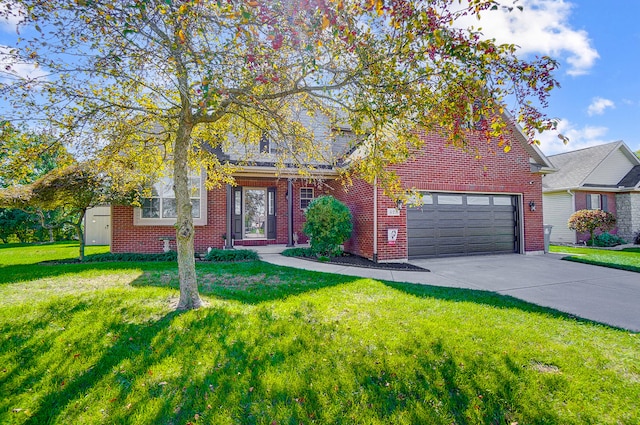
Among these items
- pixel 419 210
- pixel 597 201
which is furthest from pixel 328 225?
pixel 597 201

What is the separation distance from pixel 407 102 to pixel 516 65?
1271mm

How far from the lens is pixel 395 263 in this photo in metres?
9.20

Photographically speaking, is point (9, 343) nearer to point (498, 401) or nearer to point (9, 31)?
point (9, 31)

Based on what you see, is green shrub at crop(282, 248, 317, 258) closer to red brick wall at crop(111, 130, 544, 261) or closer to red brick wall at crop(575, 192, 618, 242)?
red brick wall at crop(111, 130, 544, 261)

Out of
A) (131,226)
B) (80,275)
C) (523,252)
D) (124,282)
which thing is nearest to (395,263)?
(523,252)

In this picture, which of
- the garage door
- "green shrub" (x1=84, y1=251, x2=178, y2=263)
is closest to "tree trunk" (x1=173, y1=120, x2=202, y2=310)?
"green shrub" (x1=84, y1=251, x2=178, y2=263)

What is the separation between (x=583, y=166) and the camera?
17.4 m

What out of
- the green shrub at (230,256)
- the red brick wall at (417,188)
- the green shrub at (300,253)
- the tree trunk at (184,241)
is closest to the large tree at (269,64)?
the tree trunk at (184,241)

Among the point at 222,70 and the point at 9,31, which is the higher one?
the point at 9,31

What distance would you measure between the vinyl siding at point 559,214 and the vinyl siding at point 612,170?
143 cm

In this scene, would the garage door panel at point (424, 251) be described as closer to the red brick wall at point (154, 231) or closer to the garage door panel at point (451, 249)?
the garage door panel at point (451, 249)

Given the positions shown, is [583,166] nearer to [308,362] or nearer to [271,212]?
[271,212]

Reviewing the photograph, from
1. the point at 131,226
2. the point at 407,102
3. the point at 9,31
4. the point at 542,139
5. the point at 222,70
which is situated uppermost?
the point at 9,31

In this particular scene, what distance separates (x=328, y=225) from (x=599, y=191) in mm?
16794
